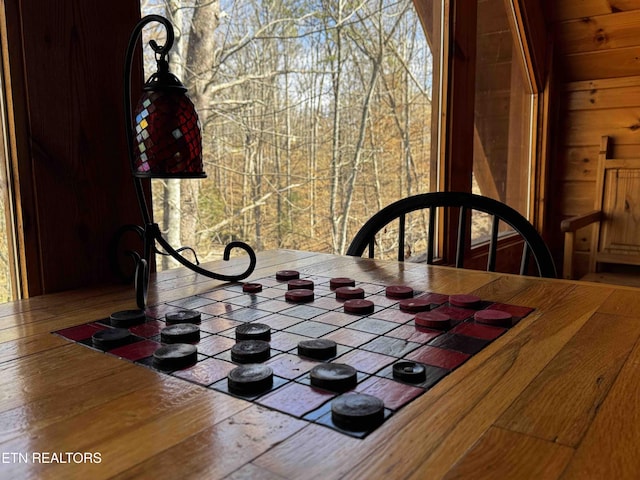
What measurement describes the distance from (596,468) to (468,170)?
1.88 m

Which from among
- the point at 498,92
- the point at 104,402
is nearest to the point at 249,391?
the point at 104,402

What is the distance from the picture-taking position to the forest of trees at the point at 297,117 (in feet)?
7.70

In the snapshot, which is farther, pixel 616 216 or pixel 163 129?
pixel 616 216

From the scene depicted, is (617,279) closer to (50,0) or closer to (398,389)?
(398,389)

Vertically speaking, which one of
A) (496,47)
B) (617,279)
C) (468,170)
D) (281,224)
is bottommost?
(617,279)

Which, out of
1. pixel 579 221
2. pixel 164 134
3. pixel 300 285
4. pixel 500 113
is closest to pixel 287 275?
pixel 300 285

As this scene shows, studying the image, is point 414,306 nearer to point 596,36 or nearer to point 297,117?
point 297,117

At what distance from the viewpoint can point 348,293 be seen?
3.02ft

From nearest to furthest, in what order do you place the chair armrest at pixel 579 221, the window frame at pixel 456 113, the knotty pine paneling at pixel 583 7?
the window frame at pixel 456 113, the chair armrest at pixel 579 221, the knotty pine paneling at pixel 583 7

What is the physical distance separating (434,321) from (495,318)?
96mm

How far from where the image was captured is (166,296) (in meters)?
A: 0.95

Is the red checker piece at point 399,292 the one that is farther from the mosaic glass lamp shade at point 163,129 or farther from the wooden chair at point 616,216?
the wooden chair at point 616,216

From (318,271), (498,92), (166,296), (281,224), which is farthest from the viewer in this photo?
(281,224)

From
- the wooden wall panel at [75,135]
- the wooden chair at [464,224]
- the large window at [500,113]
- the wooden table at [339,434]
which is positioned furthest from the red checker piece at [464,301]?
the large window at [500,113]
